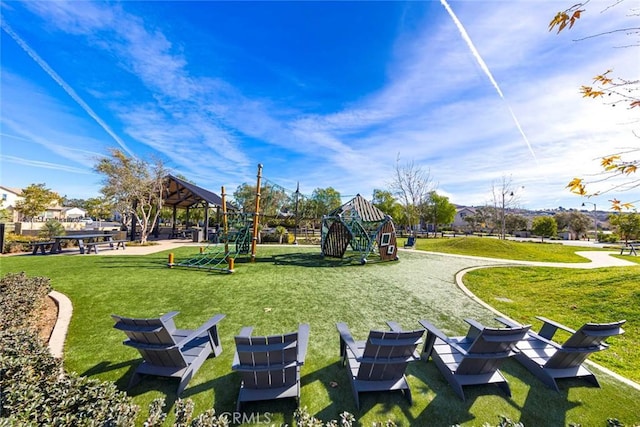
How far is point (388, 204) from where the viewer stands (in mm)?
48750

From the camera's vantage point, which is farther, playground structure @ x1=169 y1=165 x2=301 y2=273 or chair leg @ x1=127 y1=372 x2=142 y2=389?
playground structure @ x1=169 y1=165 x2=301 y2=273

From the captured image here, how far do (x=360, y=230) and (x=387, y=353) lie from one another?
402 inches

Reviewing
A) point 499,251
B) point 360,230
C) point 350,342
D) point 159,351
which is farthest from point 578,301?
point 499,251

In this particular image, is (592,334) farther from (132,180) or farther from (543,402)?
(132,180)

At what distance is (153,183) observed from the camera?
65.1ft

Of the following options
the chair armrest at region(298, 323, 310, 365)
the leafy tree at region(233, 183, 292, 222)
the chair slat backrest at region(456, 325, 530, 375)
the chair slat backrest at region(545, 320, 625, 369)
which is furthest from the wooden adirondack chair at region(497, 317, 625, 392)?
the leafy tree at region(233, 183, 292, 222)

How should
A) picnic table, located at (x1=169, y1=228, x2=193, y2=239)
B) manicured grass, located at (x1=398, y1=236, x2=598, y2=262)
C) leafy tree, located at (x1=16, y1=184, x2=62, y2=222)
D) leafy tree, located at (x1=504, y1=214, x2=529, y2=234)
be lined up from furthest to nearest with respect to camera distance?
leafy tree, located at (x1=504, y1=214, x2=529, y2=234), leafy tree, located at (x1=16, y1=184, x2=62, y2=222), picnic table, located at (x1=169, y1=228, x2=193, y2=239), manicured grass, located at (x1=398, y1=236, x2=598, y2=262)

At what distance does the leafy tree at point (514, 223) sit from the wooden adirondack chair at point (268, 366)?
60.4 metres

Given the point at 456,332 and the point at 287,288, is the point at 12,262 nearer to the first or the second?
the point at 287,288

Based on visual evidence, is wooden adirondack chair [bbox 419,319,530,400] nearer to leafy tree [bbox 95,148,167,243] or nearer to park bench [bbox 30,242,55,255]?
park bench [bbox 30,242,55,255]

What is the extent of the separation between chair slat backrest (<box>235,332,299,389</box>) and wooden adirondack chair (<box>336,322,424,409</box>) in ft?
2.50

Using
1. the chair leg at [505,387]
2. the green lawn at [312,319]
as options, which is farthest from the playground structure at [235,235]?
the chair leg at [505,387]

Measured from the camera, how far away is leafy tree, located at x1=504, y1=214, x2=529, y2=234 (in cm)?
5069

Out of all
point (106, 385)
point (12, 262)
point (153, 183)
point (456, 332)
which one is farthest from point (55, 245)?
point (456, 332)
